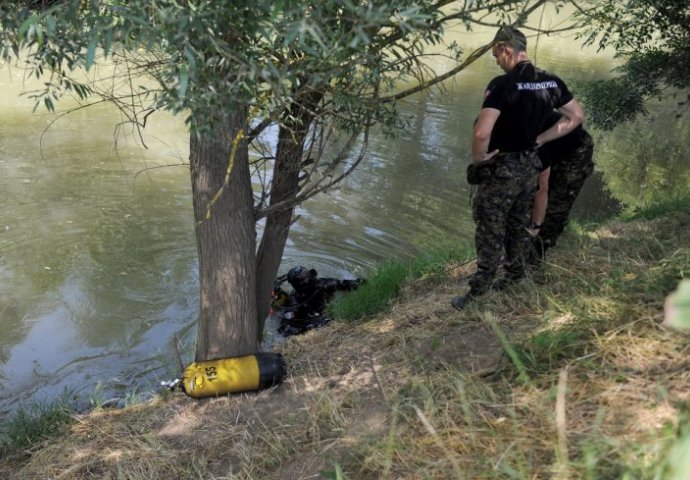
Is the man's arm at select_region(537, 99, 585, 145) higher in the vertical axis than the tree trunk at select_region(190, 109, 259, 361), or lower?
higher

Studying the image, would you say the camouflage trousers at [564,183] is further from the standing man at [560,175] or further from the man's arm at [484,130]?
the man's arm at [484,130]

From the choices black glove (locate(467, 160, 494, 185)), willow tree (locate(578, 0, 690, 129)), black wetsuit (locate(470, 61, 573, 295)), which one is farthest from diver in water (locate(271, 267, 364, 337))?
willow tree (locate(578, 0, 690, 129))

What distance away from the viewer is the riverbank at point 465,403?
2391mm

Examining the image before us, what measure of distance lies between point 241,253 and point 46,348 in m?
2.98

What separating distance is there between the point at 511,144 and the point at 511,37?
80 cm

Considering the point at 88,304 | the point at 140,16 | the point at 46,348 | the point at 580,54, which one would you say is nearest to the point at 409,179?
the point at 88,304

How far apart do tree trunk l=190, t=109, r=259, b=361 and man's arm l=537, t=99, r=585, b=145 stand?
208 centimetres

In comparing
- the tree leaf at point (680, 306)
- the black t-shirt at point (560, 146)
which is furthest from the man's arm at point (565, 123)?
the tree leaf at point (680, 306)

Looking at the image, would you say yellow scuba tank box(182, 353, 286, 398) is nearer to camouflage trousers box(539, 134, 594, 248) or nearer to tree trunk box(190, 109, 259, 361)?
tree trunk box(190, 109, 259, 361)

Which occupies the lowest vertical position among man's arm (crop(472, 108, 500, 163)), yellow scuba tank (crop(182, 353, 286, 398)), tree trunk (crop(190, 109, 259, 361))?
yellow scuba tank (crop(182, 353, 286, 398))

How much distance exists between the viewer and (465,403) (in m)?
2.60

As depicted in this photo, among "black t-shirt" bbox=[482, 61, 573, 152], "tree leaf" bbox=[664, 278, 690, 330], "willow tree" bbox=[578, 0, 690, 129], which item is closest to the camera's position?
"tree leaf" bbox=[664, 278, 690, 330]

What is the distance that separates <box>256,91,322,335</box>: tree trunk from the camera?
4.39 m

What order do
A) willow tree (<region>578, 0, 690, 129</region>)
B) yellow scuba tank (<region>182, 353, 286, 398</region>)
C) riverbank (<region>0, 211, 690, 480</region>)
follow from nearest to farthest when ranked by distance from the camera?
riverbank (<region>0, 211, 690, 480</region>) < yellow scuba tank (<region>182, 353, 286, 398</region>) < willow tree (<region>578, 0, 690, 129</region>)
